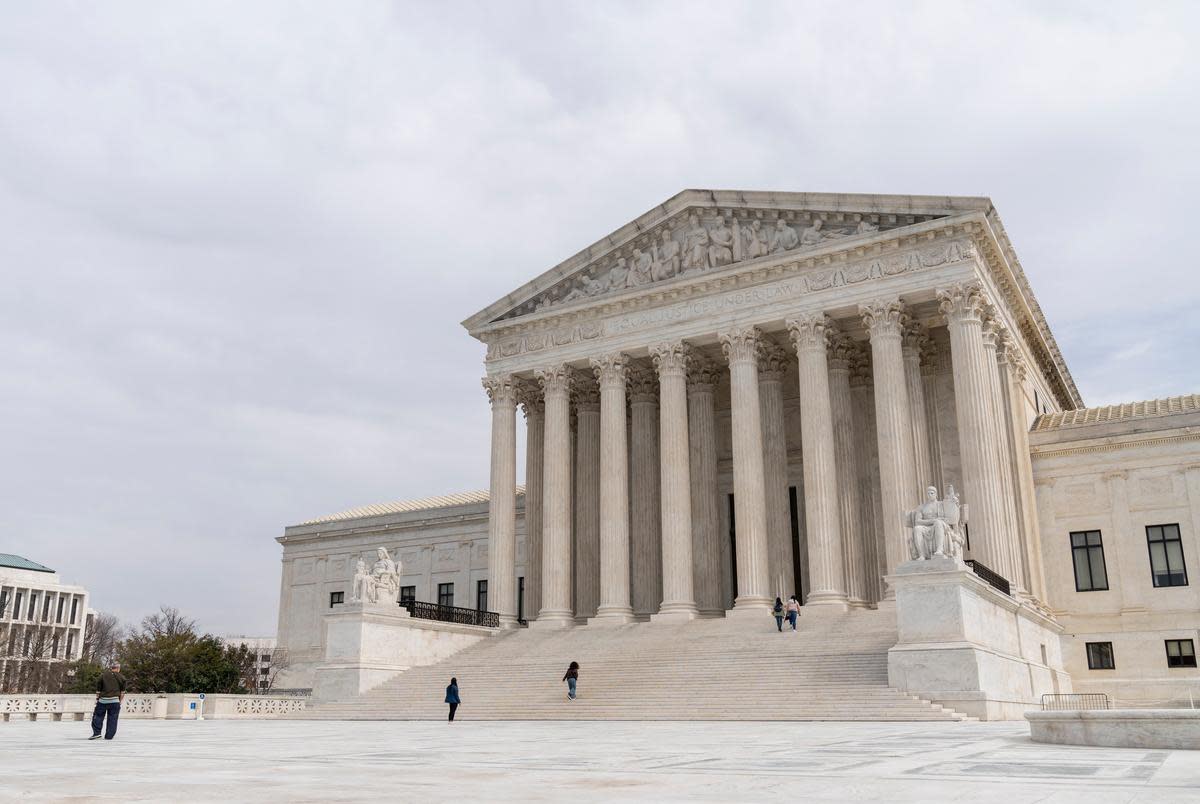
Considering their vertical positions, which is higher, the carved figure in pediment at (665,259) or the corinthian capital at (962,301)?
the carved figure in pediment at (665,259)

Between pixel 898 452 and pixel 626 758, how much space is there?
23.9 m

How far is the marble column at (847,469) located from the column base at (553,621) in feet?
35.6

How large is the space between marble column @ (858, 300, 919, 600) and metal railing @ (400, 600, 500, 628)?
1596 centimetres

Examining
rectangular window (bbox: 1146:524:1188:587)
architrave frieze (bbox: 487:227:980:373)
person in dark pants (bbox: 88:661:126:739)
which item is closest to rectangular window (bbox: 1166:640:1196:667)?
rectangular window (bbox: 1146:524:1188:587)

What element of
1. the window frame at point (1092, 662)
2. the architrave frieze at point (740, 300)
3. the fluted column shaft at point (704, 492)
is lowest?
the window frame at point (1092, 662)

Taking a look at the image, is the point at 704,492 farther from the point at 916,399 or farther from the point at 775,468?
the point at 916,399

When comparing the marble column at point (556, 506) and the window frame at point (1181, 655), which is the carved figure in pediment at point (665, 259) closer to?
the marble column at point (556, 506)

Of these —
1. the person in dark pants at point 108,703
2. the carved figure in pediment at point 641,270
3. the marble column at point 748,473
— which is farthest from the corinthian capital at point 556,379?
the person in dark pants at point 108,703

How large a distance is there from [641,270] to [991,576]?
724 inches

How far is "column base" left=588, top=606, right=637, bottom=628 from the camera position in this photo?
3834cm

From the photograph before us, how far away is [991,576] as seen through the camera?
97.1ft

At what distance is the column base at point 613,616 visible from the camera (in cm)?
3834

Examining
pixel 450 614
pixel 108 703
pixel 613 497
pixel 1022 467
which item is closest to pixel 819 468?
pixel 1022 467

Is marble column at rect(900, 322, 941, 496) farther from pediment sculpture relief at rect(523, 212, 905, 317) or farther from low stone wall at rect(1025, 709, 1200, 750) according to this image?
low stone wall at rect(1025, 709, 1200, 750)
